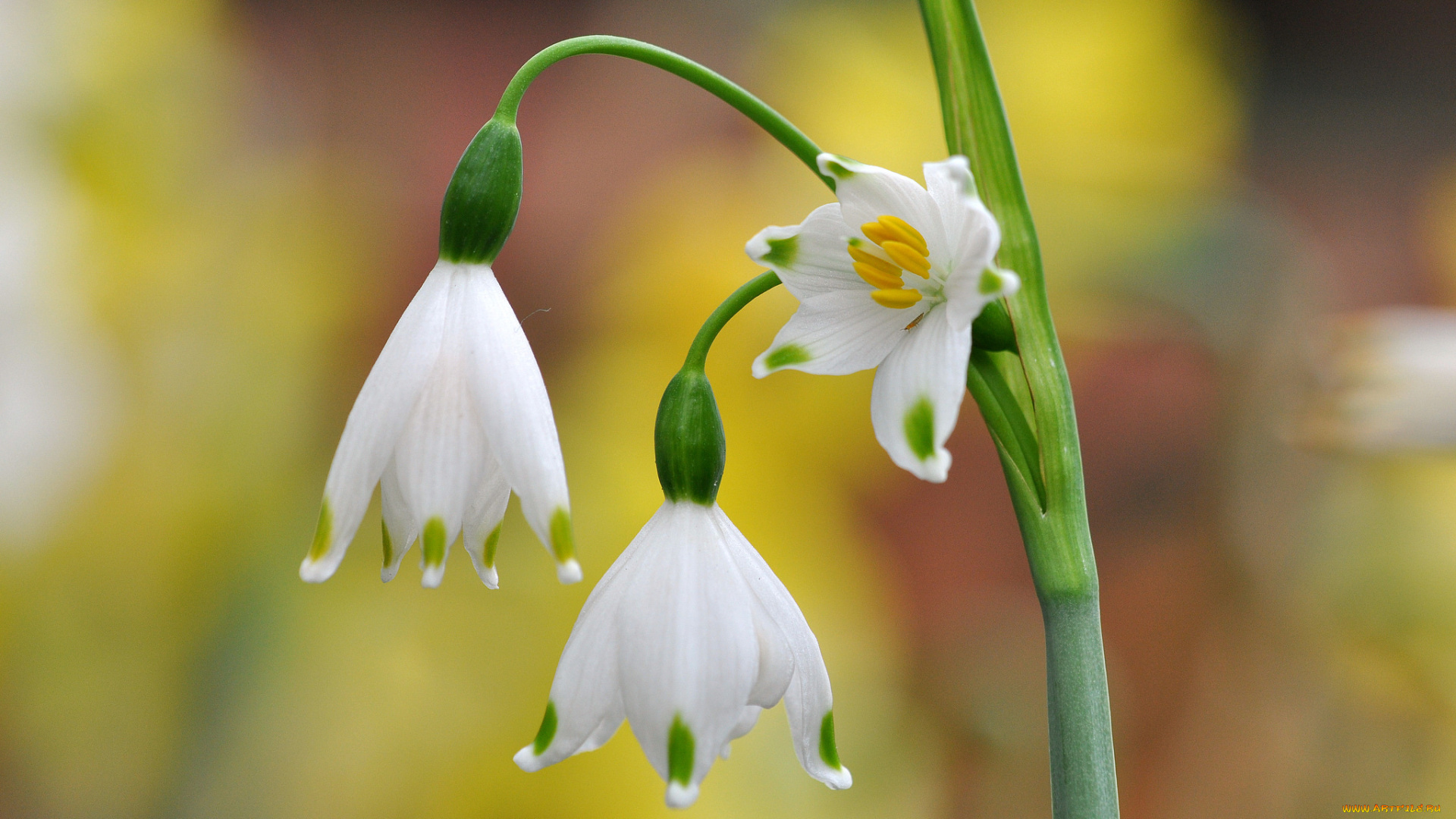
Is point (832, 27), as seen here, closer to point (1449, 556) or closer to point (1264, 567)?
point (1264, 567)

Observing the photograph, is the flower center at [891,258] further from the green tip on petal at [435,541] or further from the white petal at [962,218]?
the green tip on petal at [435,541]

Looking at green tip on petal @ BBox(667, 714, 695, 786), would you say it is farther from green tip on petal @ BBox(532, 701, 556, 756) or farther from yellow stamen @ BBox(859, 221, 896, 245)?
yellow stamen @ BBox(859, 221, 896, 245)

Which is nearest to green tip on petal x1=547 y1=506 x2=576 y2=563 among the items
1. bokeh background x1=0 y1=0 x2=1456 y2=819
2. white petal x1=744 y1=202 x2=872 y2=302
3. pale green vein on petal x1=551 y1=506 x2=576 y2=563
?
pale green vein on petal x1=551 y1=506 x2=576 y2=563

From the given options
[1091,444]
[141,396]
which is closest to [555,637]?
[141,396]

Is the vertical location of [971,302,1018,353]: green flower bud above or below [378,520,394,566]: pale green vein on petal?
above

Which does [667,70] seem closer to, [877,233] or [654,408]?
[877,233]

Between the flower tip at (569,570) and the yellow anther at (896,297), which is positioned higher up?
the yellow anther at (896,297)

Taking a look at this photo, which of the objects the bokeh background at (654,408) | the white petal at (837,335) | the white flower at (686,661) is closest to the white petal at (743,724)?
the white flower at (686,661)
